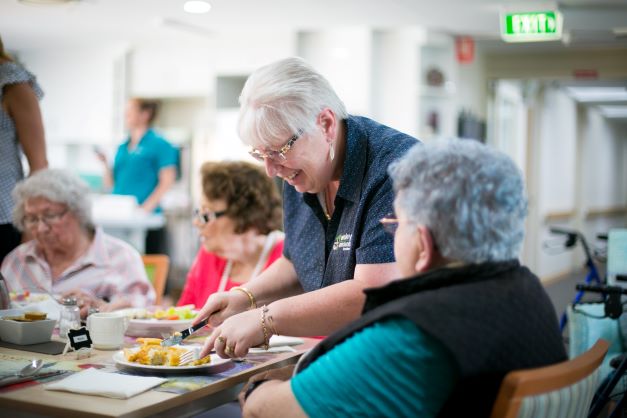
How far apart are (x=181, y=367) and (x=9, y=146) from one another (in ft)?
4.94

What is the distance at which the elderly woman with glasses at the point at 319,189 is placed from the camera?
1643mm

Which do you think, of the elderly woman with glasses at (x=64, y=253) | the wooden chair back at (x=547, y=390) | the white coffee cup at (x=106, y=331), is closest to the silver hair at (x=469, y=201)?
the wooden chair back at (x=547, y=390)

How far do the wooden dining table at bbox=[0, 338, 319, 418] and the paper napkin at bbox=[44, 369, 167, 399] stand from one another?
0.4 inches

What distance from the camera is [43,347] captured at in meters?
1.93

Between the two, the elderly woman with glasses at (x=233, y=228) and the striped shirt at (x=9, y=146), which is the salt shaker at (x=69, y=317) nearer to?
the elderly woman with glasses at (x=233, y=228)

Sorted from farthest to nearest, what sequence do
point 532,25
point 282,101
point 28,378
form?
point 532,25 → point 282,101 → point 28,378

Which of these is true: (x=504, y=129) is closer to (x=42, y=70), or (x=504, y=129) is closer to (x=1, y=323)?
(x=42, y=70)

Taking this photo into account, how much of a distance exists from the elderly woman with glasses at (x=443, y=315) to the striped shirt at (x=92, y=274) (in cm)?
139

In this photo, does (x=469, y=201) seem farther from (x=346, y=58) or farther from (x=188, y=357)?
(x=346, y=58)

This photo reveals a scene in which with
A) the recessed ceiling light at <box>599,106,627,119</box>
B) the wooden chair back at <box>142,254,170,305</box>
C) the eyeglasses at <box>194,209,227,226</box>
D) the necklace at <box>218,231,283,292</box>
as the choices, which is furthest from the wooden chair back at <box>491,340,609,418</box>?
the recessed ceiling light at <box>599,106,627,119</box>

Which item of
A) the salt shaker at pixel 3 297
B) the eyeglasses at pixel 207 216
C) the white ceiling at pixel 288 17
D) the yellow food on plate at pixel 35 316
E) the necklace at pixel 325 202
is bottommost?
the yellow food on plate at pixel 35 316

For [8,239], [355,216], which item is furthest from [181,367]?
[8,239]

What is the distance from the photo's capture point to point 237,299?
196 centimetres

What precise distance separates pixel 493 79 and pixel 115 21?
13.6 ft
